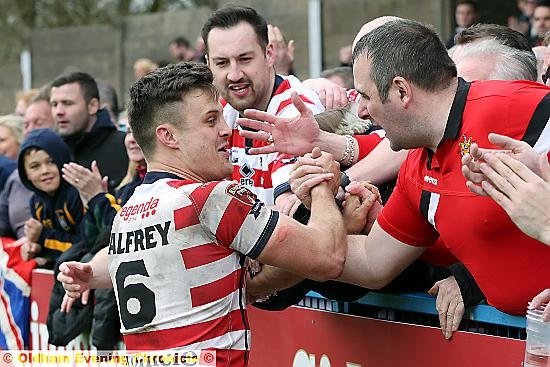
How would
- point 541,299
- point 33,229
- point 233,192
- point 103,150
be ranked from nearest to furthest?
point 541,299, point 233,192, point 33,229, point 103,150

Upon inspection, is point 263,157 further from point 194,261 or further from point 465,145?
point 465,145

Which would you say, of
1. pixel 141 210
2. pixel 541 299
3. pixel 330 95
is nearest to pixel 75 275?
pixel 141 210

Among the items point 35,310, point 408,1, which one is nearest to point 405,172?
point 35,310

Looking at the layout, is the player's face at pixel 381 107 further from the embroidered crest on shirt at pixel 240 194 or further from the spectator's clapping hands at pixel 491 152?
the embroidered crest on shirt at pixel 240 194

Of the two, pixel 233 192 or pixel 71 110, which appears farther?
pixel 71 110

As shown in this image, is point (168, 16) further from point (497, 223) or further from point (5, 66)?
point (497, 223)

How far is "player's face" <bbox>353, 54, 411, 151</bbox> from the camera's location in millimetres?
3895

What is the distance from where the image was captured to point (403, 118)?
3.88m

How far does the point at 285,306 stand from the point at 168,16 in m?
14.0

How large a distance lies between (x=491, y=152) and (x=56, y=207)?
4.66 m

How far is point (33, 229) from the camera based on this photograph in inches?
296

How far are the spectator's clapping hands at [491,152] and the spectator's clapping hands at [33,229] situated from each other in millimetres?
4705

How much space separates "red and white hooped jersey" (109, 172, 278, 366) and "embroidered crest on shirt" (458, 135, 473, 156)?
745 mm

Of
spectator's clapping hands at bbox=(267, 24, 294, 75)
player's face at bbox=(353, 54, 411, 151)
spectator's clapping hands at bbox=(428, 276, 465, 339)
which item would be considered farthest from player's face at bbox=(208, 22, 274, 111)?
spectator's clapping hands at bbox=(428, 276, 465, 339)
